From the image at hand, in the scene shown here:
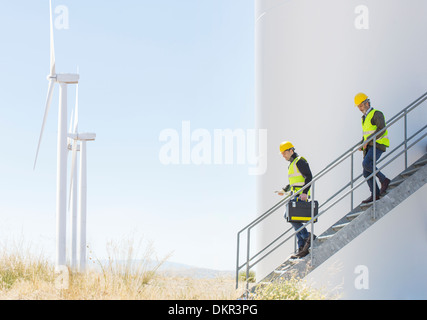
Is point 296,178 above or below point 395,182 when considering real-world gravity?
above

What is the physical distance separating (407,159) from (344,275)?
8.16ft

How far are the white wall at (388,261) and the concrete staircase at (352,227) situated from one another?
1209 mm

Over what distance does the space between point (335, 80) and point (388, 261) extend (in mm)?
3639

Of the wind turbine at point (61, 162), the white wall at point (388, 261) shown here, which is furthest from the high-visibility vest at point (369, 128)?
the wind turbine at point (61, 162)

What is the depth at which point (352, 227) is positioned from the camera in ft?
31.7

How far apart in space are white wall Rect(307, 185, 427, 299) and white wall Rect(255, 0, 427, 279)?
0.67m

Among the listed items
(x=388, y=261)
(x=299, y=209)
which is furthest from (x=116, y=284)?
(x=388, y=261)

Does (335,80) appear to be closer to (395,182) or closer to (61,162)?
(395,182)

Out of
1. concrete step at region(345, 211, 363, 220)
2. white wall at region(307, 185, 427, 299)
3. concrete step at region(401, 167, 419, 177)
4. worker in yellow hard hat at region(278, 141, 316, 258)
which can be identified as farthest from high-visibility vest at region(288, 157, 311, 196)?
white wall at region(307, 185, 427, 299)

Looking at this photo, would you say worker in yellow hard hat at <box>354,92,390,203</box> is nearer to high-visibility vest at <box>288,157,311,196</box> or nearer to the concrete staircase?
the concrete staircase

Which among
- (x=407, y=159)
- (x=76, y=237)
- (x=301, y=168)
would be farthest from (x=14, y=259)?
(x=407, y=159)

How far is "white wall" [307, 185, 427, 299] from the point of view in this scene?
1134 centimetres

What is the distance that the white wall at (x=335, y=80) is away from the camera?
11.8 m
